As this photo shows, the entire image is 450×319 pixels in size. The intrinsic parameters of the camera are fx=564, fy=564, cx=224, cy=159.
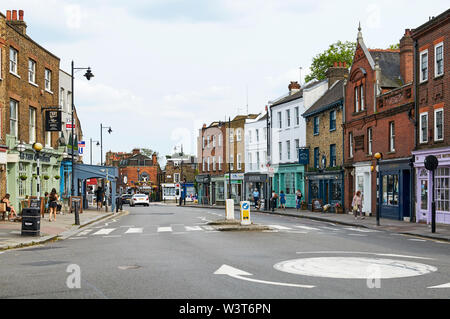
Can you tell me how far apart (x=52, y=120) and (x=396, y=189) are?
2086cm

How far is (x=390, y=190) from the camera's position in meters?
34.2

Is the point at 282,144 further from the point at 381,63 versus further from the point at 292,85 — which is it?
the point at 381,63

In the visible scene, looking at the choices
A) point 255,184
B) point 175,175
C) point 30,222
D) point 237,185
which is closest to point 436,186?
point 30,222

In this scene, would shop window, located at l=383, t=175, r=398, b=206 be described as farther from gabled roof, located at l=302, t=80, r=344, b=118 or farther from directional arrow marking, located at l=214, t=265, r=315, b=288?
directional arrow marking, located at l=214, t=265, r=315, b=288

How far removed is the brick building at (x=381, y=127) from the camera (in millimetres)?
32219

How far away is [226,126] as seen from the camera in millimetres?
73875

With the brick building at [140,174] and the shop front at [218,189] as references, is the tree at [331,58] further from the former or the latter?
the brick building at [140,174]

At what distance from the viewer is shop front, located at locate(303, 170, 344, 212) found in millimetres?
A: 43125

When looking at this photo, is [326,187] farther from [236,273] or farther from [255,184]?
[236,273]

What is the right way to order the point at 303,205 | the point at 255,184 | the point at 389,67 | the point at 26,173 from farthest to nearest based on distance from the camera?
the point at 255,184 < the point at 303,205 < the point at 389,67 < the point at 26,173

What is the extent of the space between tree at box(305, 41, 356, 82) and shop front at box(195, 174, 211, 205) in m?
23.7

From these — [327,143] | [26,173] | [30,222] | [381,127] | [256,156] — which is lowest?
[30,222]

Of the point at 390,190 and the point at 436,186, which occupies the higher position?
the point at 436,186
